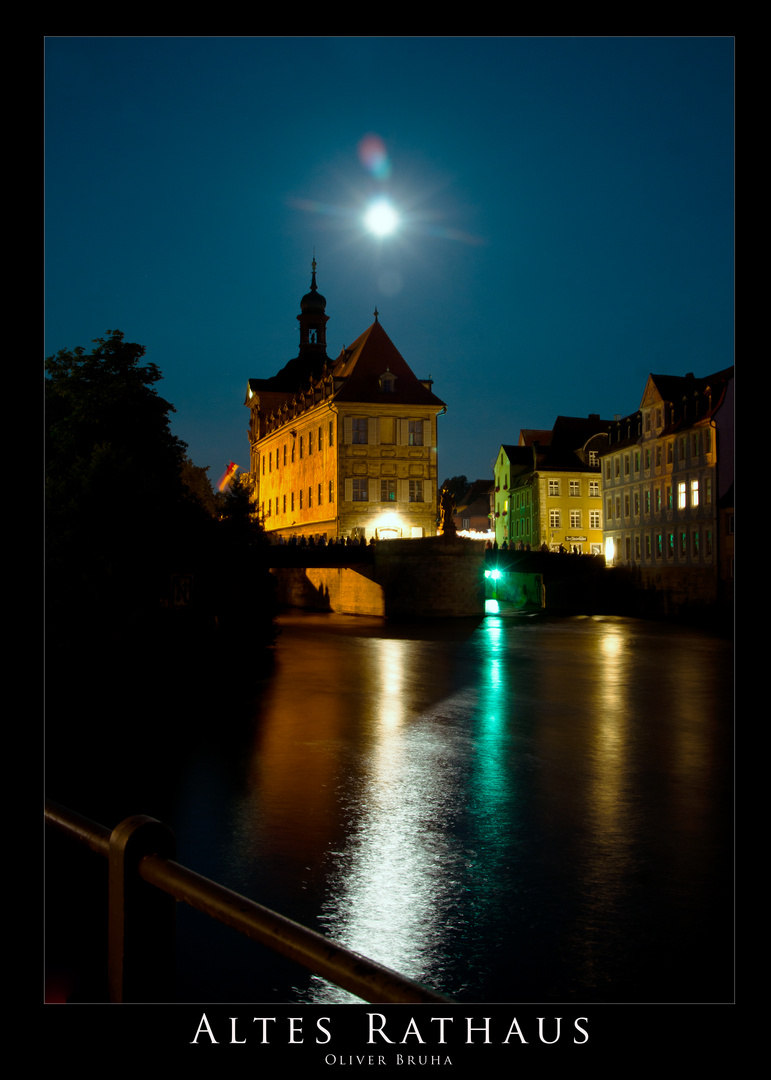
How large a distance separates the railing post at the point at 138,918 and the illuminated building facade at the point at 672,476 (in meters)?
48.7

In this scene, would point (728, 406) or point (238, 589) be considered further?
point (728, 406)

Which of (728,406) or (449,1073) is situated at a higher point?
(728,406)

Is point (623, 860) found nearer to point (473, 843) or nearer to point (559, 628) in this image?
point (473, 843)

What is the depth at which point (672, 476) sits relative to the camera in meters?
56.6

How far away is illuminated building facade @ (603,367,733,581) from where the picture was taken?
50312mm

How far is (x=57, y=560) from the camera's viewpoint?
22359 mm

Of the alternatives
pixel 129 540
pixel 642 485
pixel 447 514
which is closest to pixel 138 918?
pixel 129 540

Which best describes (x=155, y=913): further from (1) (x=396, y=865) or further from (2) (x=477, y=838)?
(2) (x=477, y=838)

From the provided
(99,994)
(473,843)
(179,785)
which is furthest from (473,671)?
(99,994)

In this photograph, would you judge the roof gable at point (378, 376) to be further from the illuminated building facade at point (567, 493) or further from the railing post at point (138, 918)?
the railing post at point (138, 918)

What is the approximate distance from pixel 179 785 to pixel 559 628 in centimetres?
3853

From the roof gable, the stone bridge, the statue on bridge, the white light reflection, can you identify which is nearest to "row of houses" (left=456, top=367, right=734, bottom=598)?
the stone bridge
